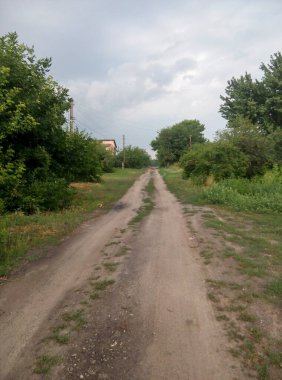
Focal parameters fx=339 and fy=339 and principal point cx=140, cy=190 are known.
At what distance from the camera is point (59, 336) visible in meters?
4.29

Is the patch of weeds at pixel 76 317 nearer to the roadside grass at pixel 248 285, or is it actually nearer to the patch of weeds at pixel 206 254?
the roadside grass at pixel 248 285

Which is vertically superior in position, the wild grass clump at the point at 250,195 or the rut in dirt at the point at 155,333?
the wild grass clump at the point at 250,195

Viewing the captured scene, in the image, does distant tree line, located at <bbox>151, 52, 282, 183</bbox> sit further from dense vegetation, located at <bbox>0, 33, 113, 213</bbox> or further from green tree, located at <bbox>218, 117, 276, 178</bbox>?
dense vegetation, located at <bbox>0, 33, 113, 213</bbox>

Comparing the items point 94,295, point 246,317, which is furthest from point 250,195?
point 94,295

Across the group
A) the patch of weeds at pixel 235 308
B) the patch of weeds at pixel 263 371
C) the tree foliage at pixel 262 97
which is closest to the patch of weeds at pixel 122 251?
the patch of weeds at pixel 235 308

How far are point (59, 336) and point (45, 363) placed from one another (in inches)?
21.1

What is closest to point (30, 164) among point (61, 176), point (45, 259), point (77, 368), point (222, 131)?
point (61, 176)

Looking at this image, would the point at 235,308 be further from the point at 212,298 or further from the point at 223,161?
the point at 223,161

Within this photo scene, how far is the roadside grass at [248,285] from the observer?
155 inches

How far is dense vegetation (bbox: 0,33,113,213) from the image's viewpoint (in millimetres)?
11656

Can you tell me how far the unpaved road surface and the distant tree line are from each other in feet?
46.2

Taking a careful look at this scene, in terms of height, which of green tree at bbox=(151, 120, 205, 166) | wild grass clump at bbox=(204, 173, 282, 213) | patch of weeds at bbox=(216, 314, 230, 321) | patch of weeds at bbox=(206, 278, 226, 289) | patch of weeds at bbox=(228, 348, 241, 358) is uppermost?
green tree at bbox=(151, 120, 205, 166)

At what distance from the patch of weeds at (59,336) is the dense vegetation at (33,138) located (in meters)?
7.68

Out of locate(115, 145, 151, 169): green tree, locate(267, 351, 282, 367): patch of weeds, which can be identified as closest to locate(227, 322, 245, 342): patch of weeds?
locate(267, 351, 282, 367): patch of weeds
